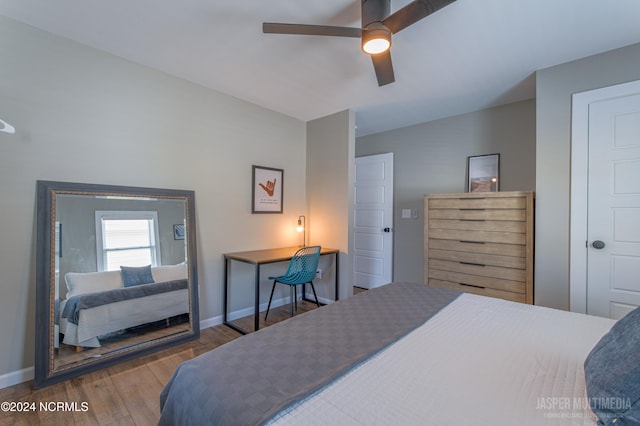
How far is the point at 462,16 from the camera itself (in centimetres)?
174

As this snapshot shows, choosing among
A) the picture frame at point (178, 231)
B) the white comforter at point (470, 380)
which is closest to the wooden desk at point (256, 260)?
the picture frame at point (178, 231)

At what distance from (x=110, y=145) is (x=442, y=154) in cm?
349

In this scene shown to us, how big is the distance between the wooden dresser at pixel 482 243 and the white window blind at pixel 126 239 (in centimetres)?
267

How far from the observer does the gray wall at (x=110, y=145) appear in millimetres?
1861

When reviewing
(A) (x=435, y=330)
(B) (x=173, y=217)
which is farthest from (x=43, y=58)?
(A) (x=435, y=330)

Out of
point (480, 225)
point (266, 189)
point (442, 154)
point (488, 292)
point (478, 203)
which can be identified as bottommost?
point (488, 292)

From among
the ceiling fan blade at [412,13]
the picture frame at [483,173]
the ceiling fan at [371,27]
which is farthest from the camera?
the picture frame at [483,173]

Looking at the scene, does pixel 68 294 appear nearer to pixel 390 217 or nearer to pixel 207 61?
pixel 207 61

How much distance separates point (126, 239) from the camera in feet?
7.57

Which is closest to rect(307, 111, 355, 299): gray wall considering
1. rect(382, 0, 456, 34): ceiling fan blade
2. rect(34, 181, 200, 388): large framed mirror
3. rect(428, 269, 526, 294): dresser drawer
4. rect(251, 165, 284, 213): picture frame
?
rect(251, 165, 284, 213): picture frame

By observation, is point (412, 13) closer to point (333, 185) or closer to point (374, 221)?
point (333, 185)

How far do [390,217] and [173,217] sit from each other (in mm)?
2734

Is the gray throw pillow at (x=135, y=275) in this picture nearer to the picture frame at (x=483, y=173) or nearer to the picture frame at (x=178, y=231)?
the picture frame at (x=178, y=231)

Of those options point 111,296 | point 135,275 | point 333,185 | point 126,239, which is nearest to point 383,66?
point 333,185
